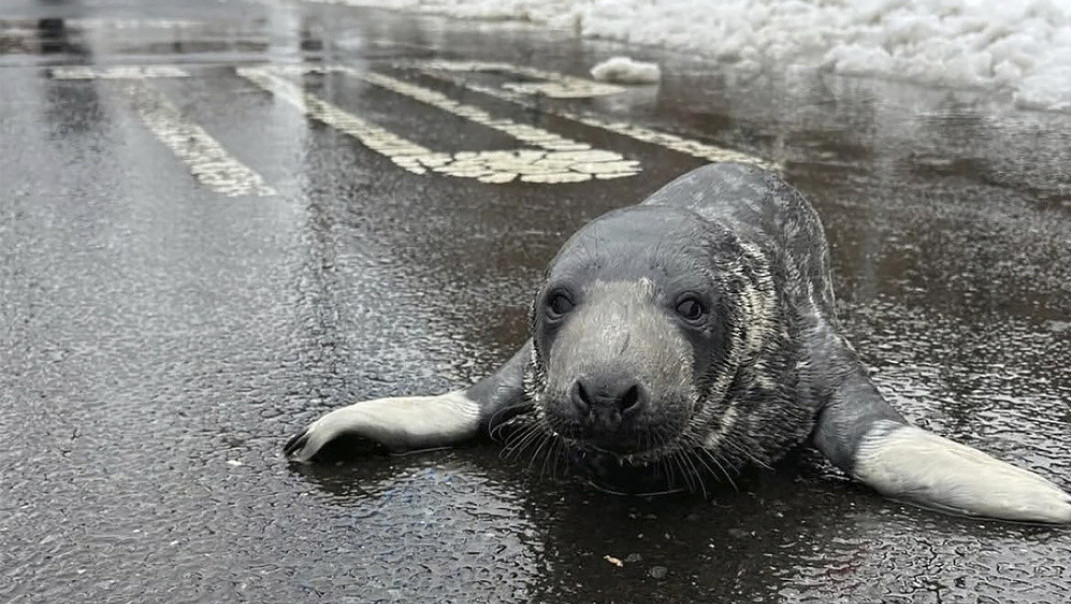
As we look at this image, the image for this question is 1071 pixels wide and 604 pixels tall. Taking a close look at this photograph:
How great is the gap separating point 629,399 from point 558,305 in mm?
534

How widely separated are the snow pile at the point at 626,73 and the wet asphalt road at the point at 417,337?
1.67 metres

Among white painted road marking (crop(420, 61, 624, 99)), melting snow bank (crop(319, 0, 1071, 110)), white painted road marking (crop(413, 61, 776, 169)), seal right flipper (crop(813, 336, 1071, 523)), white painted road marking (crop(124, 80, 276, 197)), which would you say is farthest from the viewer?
white painted road marking (crop(420, 61, 624, 99))

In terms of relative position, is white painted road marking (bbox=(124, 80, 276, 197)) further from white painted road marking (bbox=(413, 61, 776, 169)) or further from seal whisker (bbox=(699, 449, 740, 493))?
seal whisker (bbox=(699, 449, 740, 493))

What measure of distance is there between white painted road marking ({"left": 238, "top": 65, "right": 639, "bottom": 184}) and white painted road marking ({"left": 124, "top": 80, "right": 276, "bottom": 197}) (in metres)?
1.19

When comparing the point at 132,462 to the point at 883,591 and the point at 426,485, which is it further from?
the point at 883,591

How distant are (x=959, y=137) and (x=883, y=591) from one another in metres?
7.80

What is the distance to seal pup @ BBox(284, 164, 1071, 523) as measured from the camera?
132 inches

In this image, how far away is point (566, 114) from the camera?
11539mm

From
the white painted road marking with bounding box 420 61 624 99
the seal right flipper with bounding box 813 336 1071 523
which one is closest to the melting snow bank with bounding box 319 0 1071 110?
the white painted road marking with bounding box 420 61 624 99

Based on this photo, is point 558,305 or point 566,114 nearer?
point 558,305

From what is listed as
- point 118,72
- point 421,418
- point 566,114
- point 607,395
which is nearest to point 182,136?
point 566,114

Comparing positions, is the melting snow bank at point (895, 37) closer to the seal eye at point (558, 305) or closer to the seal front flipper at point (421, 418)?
the seal front flipper at point (421, 418)

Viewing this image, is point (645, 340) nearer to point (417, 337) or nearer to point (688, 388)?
point (688, 388)

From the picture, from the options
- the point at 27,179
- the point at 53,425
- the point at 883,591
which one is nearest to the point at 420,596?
the point at 883,591
